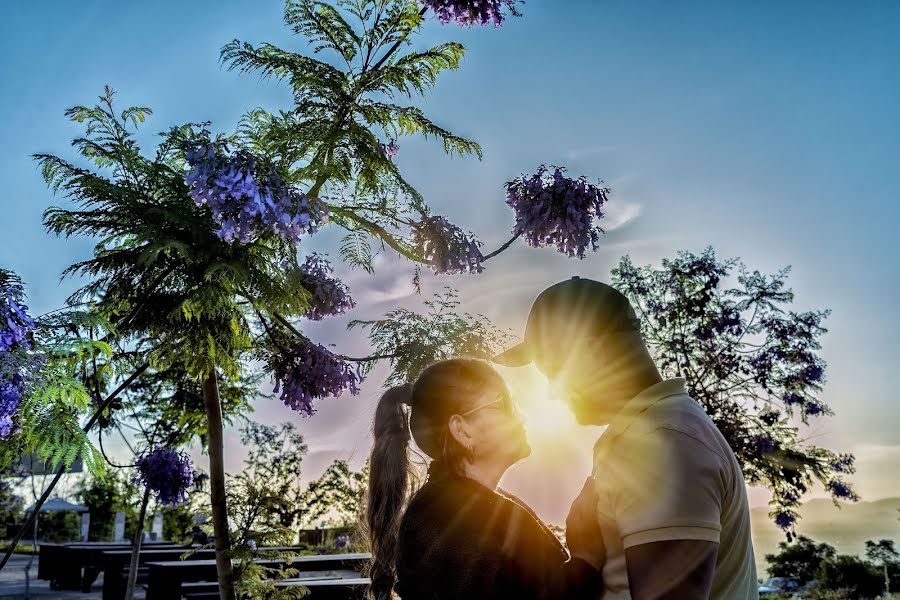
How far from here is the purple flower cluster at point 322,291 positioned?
727cm

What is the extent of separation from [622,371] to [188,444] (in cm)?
822

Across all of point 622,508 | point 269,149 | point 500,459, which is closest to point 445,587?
point 500,459

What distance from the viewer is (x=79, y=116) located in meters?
5.75

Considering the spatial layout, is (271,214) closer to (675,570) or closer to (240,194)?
(240,194)

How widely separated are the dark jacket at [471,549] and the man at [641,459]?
0.48 metres

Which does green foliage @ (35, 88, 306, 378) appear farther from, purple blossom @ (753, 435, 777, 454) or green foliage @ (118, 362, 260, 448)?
purple blossom @ (753, 435, 777, 454)

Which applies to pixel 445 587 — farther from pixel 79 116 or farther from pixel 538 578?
pixel 79 116

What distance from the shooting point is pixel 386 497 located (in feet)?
12.0

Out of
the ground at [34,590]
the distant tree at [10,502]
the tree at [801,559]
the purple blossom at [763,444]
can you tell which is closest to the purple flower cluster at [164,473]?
the ground at [34,590]

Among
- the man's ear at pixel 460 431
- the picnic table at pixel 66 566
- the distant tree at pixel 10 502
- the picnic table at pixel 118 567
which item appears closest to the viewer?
the man's ear at pixel 460 431

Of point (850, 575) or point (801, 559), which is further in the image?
point (801, 559)

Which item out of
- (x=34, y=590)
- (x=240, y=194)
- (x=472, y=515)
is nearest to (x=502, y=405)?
(x=472, y=515)

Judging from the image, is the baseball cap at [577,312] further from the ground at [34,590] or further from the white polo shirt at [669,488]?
the ground at [34,590]

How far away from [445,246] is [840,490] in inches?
468
